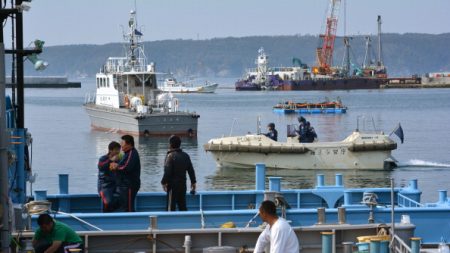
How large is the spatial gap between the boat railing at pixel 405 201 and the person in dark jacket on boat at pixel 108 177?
4.61 meters

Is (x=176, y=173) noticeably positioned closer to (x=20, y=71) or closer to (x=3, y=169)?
(x=20, y=71)

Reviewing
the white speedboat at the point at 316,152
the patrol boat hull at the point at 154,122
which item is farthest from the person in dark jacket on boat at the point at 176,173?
the patrol boat hull at the point at 154,122

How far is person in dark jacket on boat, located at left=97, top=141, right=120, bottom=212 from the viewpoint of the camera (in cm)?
1514

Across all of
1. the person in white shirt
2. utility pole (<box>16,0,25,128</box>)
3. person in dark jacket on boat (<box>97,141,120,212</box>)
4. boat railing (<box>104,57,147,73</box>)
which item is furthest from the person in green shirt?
boat railing (<box>104,57,147,73</box>)

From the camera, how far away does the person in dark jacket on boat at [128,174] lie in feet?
49.4

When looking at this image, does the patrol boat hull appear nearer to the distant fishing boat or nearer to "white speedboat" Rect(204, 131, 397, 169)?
"white speedboat" Rect(204, 131, 397, 169)

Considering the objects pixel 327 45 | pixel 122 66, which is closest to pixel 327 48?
pixel 327 45

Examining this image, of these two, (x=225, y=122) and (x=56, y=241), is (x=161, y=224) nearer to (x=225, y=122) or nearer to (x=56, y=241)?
(x=56, y=241)

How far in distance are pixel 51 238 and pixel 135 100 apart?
4535 centimetres

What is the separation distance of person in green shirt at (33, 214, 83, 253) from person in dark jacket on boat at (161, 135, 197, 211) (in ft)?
11.2

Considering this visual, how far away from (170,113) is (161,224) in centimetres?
4188

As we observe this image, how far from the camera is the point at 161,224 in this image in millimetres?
14961

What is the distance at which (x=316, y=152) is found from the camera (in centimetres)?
3634

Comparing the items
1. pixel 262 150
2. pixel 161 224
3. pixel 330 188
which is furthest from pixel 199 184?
pixel 161 224
